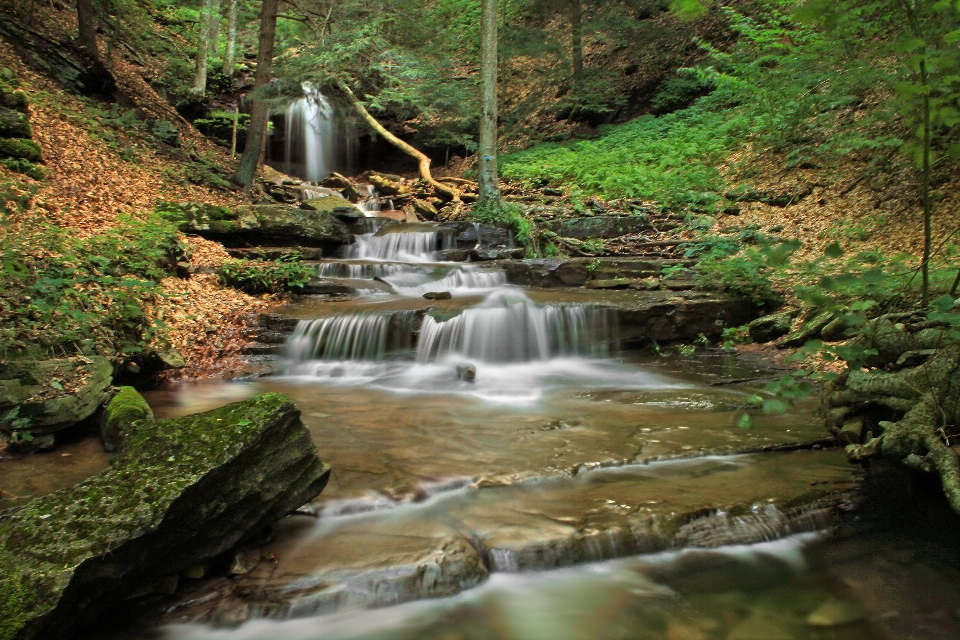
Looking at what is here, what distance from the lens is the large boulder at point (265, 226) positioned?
36.9 ft

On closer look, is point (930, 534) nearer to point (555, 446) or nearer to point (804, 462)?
point (804, 462)

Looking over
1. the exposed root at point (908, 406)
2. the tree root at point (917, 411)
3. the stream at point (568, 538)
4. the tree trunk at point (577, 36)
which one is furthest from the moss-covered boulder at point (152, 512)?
the tree trunk at point (577, 36)

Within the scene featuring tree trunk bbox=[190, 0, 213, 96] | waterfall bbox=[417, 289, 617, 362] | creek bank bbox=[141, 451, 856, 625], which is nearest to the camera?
creek bank bbox=[141, 451, 856, 625]

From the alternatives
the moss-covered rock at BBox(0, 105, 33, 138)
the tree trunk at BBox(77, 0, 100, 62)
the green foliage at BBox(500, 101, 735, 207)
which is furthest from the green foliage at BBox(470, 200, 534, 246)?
the tree trunk at BBox(77, 0, 100, 62)

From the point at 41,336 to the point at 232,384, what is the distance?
88.9 inches

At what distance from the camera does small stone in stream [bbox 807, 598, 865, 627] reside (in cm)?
308

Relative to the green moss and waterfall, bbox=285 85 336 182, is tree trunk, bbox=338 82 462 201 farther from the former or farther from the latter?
the green moss

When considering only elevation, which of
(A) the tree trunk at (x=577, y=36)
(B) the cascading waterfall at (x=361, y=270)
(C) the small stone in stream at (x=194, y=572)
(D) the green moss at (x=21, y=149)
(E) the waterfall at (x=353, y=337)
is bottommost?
(C) the small stone in stream at (x=194, y=572)

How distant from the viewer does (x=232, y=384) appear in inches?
293

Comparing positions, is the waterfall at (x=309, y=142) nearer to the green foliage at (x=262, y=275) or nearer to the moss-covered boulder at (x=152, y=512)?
the green foliage at (x=262, y=275)

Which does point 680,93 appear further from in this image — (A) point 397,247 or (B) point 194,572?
(B) point 194,572

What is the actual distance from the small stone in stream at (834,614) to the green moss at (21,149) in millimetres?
11761

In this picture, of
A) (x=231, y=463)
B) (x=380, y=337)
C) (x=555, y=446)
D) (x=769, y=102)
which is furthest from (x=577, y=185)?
(x=231, y=463)

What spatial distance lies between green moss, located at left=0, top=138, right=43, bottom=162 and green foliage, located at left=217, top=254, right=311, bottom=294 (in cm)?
337
